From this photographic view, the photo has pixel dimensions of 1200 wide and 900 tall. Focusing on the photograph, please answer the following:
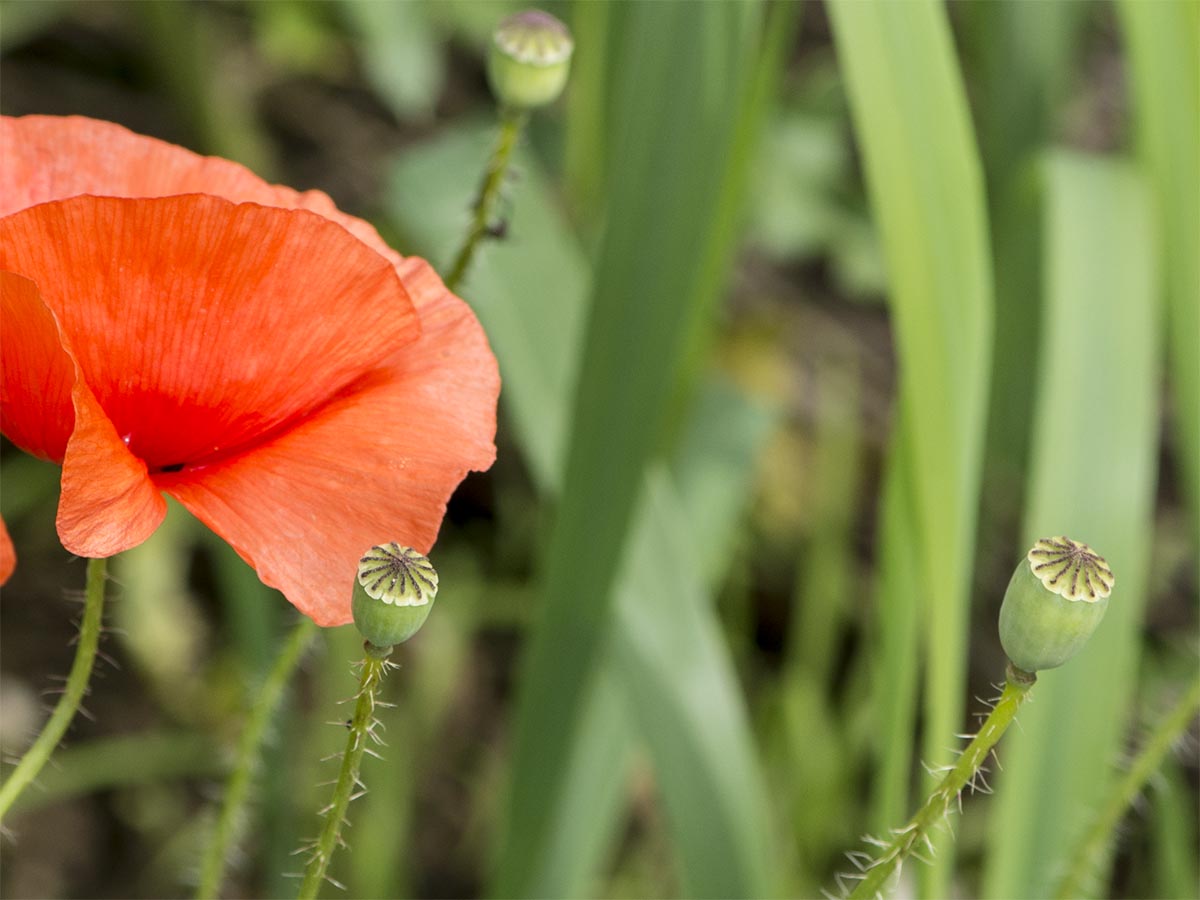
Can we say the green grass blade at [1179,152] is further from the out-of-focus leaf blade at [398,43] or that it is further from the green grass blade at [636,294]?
the out-of-focus leaf blade at [398,43]

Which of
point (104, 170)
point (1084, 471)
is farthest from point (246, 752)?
point (1084, 471)

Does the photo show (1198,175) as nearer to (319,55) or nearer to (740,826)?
(740,826)

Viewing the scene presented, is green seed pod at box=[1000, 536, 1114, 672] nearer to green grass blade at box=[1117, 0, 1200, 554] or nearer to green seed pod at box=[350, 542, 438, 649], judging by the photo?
green seed pod at box=[350, 542, 438, 649]

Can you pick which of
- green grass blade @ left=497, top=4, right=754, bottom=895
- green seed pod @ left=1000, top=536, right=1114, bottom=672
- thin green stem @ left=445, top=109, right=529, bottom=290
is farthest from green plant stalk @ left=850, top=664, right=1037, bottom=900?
green grass blade @ left=497, top=4, right=754, bottom=895

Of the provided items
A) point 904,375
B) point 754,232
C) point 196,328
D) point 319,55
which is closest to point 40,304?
point 196,328

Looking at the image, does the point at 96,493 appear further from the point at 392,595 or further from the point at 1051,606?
the point at 1051,606
